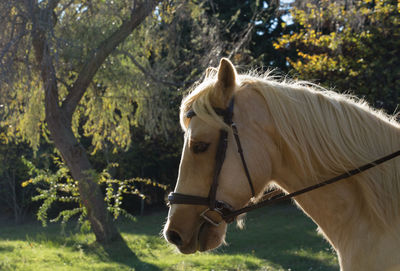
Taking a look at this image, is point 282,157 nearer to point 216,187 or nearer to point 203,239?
point 216,187

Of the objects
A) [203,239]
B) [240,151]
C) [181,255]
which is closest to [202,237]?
[203,239]

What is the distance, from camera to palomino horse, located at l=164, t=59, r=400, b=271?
2.05 m

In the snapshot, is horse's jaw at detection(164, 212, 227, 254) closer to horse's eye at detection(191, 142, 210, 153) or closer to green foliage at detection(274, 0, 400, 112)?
horse's eye at detection(191, 142, 210, 153)

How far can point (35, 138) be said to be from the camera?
9.75m

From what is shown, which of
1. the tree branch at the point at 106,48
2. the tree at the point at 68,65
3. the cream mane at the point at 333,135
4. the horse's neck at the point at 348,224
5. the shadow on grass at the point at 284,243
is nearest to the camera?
the horse's neck at the point at 348,224

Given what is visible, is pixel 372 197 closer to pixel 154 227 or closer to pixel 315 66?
pixel 315 66

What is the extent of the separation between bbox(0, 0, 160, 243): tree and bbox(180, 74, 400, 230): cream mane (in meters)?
6.01

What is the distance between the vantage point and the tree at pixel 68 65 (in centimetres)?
750

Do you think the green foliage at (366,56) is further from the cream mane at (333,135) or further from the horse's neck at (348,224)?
the horse's neck at (348,224)

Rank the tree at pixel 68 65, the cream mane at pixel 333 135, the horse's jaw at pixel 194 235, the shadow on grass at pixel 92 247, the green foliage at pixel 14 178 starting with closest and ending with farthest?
the cream mane at pixel 333 135
the horse's jaw at pixel 194 235
the tree at pixel 68 65
the shadow on grass at pixel 92 247
the green foliage at pixel 14 178

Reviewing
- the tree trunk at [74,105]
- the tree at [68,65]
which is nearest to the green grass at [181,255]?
the tree at [68,65]

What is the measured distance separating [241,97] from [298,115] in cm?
32

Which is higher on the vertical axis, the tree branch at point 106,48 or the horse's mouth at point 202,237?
the tree branch at point 106,48

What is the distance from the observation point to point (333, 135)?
207 cm
